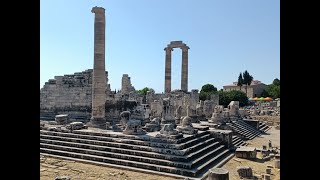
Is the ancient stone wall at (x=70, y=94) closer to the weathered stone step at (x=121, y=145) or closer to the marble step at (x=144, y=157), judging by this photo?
the weathered stone step at (x=121, y=145)

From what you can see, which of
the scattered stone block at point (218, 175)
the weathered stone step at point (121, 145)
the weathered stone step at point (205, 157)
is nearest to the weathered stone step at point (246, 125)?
the weathered stone step at point (205, 157)

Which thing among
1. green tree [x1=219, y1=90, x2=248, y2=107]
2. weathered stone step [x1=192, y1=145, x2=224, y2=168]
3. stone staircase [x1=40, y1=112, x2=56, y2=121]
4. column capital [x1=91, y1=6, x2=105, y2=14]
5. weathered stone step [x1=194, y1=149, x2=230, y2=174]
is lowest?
weathered stone step [x1=194, y1=149, x2=230, y2=174]

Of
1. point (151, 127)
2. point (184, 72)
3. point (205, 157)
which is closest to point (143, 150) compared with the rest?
point (205, 157)

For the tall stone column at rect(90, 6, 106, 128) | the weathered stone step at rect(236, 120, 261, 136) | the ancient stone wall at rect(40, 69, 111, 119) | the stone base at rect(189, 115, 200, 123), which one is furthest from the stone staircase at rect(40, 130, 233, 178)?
the ancient stone wall at rect(40, 69, 111, 119)

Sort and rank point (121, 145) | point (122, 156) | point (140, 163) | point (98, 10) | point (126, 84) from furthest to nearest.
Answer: point (126, 84) < point (98, 10) < point (121, 145) < point (122, 156) < point (140, 163)

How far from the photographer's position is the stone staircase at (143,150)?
36.9 feet

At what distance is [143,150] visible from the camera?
12.3 metres

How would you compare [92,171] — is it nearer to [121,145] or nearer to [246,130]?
[121,145]

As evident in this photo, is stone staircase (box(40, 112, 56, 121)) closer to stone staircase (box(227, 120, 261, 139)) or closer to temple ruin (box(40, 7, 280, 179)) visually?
temple ruin (box(40, 7, 280, 179))

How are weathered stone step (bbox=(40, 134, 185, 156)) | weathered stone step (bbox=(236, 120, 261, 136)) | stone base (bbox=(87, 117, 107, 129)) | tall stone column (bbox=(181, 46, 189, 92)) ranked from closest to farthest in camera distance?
1. weathered stone step (bbox=(40, 134, 185, 156))
2. stone base (bbox=(87, 117, 107, 129))
3. weathered stone step (bbox=(236, 120, 261, 136))
4. tall stone column (bbox=(181, 46, 189, 92))

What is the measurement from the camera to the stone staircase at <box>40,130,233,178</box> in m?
11.2

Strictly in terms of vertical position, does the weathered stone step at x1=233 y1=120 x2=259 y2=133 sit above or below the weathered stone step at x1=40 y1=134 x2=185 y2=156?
below
